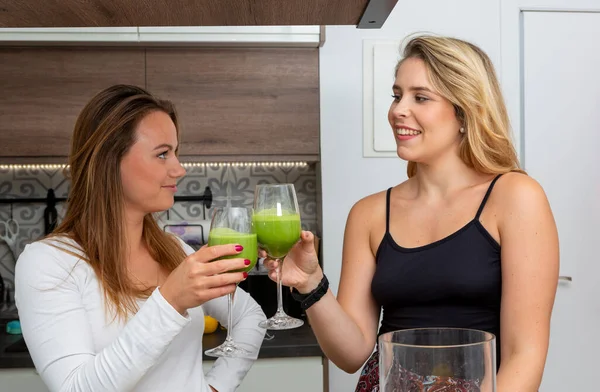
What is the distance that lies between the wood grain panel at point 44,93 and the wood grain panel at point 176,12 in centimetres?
162

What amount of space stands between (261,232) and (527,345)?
0.60 m

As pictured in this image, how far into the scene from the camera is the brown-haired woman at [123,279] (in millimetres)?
1261

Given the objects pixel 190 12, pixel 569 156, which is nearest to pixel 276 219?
pixel 190 12

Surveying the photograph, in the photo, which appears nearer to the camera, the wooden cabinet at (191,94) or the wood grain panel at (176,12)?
the wood grain panel at (176,12)

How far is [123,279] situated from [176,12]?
61 cm

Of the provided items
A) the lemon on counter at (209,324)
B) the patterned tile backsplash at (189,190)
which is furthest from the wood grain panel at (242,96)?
the lemon on counter at (209,324)

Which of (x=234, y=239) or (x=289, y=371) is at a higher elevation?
(x=234, y=239)

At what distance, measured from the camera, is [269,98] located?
9.87 feet

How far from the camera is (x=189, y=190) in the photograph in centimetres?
335

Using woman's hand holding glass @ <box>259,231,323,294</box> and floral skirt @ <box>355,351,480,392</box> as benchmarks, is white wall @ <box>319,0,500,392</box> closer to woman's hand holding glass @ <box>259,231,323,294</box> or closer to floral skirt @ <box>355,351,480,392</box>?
woman's hand holding glass @ <box>259,231,323,294</box>

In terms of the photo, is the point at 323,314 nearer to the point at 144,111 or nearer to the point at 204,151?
the point at 144,111

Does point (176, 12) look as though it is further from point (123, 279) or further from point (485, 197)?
point (485, 197)

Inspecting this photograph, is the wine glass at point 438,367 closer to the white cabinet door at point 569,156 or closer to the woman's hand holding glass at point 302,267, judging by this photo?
the woman's hand holding glass at point 302,267

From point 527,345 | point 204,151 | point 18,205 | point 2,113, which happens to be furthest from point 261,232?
point 18,205
